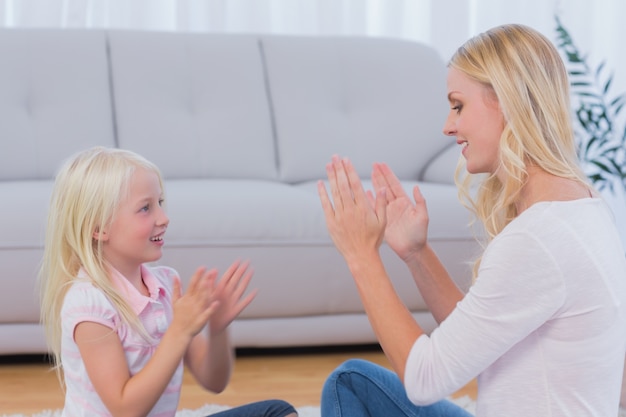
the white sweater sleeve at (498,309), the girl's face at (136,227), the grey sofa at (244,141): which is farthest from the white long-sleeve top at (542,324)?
the grey sofa at (244,141)

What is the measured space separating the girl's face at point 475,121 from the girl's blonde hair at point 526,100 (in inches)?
0.5

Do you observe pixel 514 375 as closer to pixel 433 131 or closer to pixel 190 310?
pixel 190 310

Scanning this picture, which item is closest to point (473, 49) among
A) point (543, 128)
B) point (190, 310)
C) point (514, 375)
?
point (543, 128)

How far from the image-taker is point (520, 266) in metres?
1.11

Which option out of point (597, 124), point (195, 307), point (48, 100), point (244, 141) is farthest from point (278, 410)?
point (597, 124)

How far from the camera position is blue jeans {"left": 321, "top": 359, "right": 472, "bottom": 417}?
147cm

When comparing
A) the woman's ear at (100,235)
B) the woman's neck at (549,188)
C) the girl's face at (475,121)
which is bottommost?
the woman's ear at (100,235)

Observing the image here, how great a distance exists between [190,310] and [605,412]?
57 cm

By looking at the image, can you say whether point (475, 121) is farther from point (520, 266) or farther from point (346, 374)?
point (346, 374)

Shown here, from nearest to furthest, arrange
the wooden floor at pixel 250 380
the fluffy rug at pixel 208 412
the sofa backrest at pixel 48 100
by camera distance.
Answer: the fluffy rug at pixel 208 412 < the wooden floor at pixel 250 380 < the sofa backrest at pixel 48 100

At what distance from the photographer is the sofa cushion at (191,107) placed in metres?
3.05

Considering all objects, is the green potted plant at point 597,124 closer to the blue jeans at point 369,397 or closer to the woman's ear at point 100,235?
the blue jeans at point 369,397

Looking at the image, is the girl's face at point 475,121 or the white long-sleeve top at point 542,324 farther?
the girl's face at point 475,121

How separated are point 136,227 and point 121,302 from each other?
0.39ft
